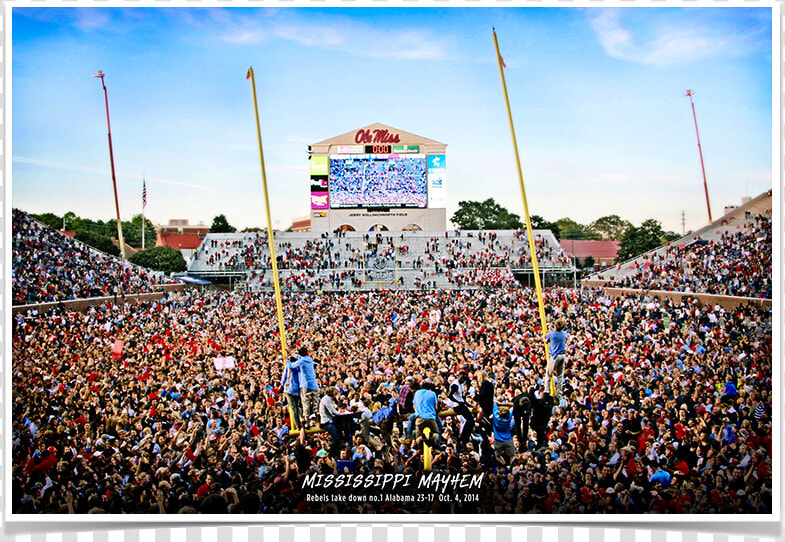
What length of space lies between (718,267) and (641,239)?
64.5 feet

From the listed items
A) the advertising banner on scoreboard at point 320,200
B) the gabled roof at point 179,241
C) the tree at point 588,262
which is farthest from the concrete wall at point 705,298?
the gabled roof at point 179,241

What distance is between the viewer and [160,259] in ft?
121

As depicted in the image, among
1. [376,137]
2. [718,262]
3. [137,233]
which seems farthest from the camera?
[137,233]

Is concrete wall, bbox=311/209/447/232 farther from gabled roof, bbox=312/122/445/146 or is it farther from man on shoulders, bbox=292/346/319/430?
man on shoulders, bbox=292/346/319/430

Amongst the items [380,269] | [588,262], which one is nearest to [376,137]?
[380,269]

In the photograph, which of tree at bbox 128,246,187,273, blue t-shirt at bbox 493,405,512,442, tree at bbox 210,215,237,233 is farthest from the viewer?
tree at bbox 210,215,237,233

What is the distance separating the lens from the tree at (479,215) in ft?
157

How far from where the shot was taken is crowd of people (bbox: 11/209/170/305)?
1105cm

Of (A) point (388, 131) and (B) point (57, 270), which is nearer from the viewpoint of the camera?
(B) point (57, 270)

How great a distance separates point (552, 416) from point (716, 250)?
10.1 m

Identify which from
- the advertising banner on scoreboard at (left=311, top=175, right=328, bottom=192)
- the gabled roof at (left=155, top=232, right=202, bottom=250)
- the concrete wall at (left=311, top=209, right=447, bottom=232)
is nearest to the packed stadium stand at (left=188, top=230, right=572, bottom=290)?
the concrete wall at (left=311, top=209, right=447, bottom=232)

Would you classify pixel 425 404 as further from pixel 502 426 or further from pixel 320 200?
pixel 320 200

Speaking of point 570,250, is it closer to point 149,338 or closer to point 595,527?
point 149,338

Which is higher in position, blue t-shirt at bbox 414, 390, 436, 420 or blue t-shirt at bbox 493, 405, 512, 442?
blue t-shirt at bbox 414, 390, 436, 420
